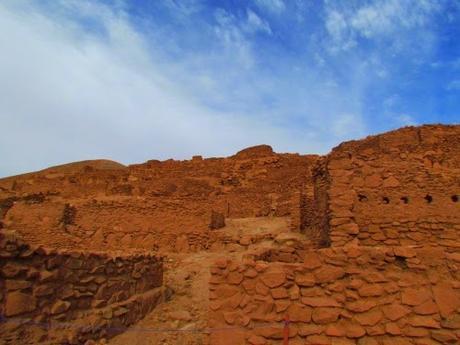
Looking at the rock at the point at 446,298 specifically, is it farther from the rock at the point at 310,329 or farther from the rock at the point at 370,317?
the rock at the point at 310,329

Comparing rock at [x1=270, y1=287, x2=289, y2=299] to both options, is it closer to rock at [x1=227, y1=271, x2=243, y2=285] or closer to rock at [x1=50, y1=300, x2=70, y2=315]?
rock at [x1=227, y1=271, x2=243, y2=285]

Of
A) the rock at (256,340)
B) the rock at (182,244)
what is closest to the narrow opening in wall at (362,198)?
the rock at (256,340)

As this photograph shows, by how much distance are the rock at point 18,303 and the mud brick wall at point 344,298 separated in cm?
195

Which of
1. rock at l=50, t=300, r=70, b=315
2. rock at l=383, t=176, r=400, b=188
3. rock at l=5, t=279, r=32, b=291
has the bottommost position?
rock at l=50, t=300, r=70, b=315

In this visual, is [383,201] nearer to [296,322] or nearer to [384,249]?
[384,249]

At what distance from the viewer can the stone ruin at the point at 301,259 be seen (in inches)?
152

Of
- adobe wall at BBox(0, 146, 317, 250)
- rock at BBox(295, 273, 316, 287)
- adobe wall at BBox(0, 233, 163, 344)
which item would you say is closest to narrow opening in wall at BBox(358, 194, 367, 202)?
rock at BBox(295, 273, 316, 287)

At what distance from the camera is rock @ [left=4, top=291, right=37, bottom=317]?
3838mm

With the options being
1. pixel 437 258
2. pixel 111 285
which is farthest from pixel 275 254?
pixel 437 258

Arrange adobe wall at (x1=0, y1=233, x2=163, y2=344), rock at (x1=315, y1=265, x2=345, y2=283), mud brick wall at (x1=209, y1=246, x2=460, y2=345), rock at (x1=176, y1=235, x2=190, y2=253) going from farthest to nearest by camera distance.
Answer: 1. rock at (x1=176, y1=235, x2=190, y2=253)
2. rock at (x1=315, y1=265, x2=345, y2=283)
3. adobe wall at (x1=0, y1=233, x2=163, y2=344)
4. mud brick wall at (x1=209, y1=246, x2=460, y2=345)

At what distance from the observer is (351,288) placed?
400 cm

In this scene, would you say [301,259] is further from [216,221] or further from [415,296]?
[216,221]

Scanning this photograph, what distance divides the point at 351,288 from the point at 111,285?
342 centimetres

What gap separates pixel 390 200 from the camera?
715cm
